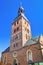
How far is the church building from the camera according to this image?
26.5 metres

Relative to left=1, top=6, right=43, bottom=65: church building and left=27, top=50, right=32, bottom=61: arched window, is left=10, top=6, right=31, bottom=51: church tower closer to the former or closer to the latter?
left=1, top=6, right=43, bottom=65: church building

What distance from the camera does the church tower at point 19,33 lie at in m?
31.3

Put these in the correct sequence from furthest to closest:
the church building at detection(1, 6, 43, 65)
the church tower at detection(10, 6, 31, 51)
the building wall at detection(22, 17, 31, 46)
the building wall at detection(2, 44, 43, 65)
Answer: the building wall at detection(22, 17, 31, 46) → the church tower at detection(10, 6, 31, 51) → the church building at detection(1, 6, 43, 65) → the building wall at detection(2, 44, 43, 65)

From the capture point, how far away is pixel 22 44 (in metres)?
30.3

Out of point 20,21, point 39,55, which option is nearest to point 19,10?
point 20,21

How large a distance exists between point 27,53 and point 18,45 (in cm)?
421

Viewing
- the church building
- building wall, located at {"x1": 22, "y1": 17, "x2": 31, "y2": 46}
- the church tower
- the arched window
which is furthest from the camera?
building wall, located at {"x1": 22, "y1": 17, "x2": 31, "y2": 46}

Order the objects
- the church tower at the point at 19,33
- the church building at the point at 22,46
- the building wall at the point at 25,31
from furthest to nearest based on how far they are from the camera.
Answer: the building wall at the point at 25,31 < the church tower at the point at 19,33 < the church building at the point at 22,46

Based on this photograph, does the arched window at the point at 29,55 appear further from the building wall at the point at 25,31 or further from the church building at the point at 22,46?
the building wall at the point at 25,31

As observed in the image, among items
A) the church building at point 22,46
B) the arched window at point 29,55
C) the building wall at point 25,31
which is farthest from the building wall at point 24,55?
the building wall at point 25,31

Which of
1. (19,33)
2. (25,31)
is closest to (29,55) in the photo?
(19,33)

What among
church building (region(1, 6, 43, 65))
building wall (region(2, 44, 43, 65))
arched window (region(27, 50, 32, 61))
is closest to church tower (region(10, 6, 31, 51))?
church building (region(1, 6, 43, 65))

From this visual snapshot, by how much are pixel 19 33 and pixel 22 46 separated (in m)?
4.64

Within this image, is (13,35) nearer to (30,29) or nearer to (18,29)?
(18,29)
